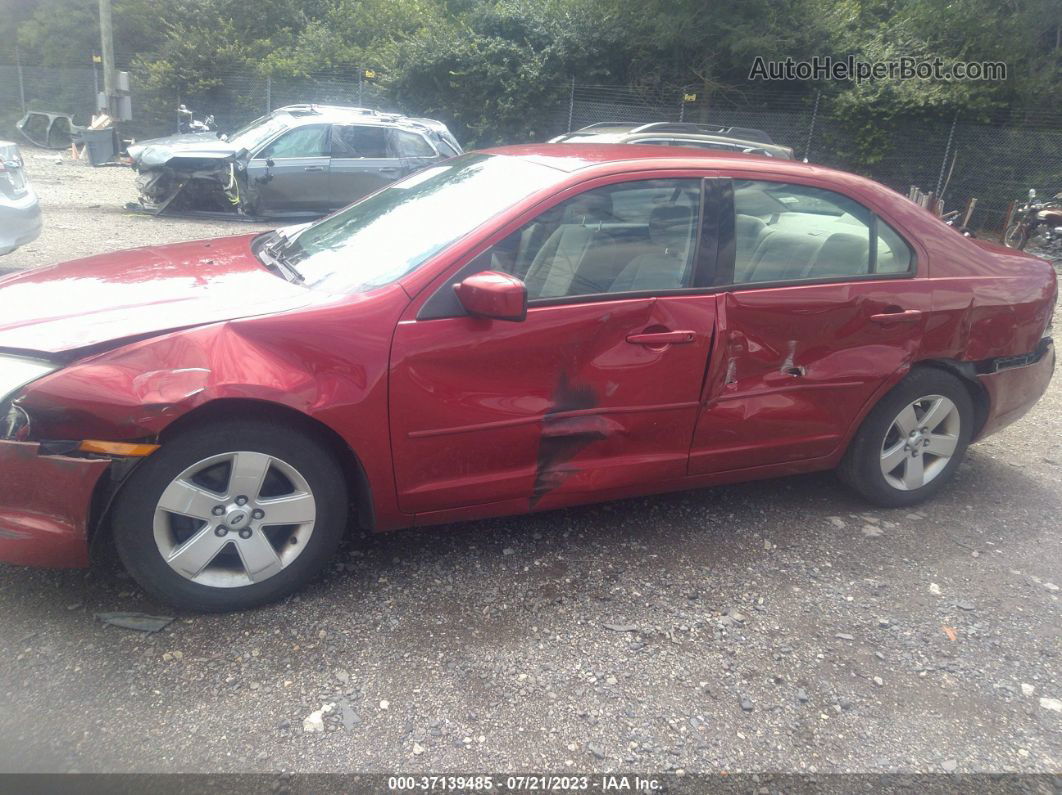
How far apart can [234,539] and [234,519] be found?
0.08 meters

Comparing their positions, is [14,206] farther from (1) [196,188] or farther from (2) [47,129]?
(2) [47,129]

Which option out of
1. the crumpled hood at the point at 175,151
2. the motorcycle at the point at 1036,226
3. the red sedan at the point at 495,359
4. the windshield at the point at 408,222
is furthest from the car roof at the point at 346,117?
the motorcycle at the point at 1036,226

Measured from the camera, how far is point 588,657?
2932 millimetres

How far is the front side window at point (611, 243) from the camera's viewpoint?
10.7 ft

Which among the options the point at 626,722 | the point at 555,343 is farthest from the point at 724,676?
the point at 555,343

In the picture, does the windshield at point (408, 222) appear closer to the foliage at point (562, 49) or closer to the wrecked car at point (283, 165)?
the wrecked car at point (283, 165)

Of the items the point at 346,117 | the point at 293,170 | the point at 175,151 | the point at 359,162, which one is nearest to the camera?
the point at 175,151

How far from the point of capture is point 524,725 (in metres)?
2.60

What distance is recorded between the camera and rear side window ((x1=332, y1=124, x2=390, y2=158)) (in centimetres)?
1200

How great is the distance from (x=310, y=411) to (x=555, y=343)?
0.93 meters

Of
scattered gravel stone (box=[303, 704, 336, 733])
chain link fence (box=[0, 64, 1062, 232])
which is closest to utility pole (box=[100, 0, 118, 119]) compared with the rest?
chain link fence (box=[0, 64, 1062, 232])

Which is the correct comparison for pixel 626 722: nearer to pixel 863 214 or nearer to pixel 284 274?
pixel 284 274

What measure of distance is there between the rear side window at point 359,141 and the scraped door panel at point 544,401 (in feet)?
31.7

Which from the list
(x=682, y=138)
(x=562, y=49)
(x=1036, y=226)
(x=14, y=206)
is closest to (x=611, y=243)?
(x=14, y=206)
